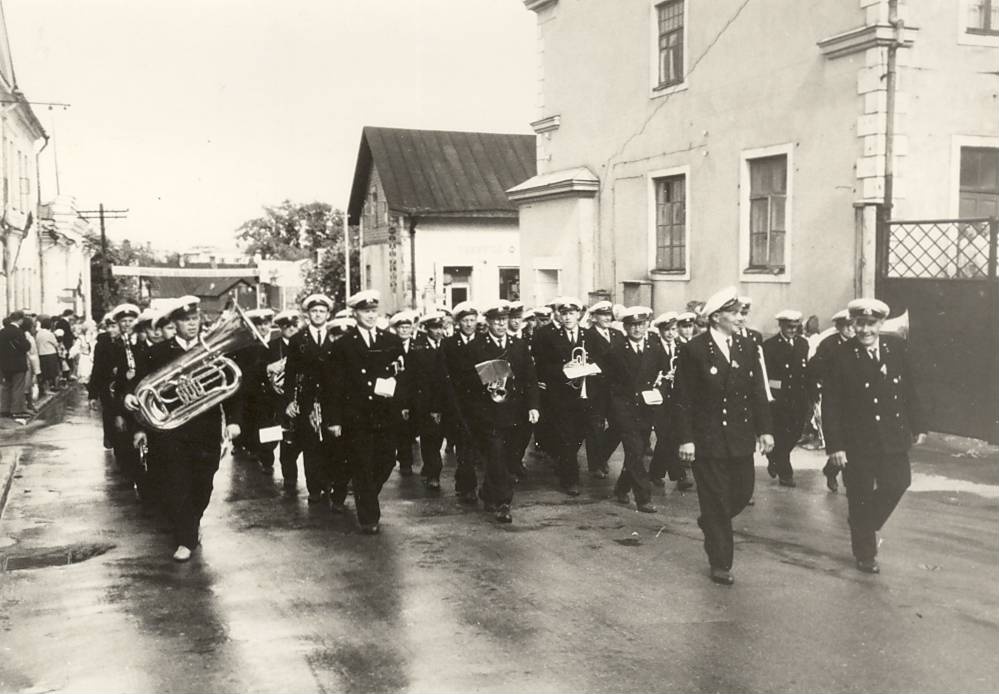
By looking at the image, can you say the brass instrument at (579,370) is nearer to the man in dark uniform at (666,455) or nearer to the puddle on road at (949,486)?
the man in dark uniform at (666,455)

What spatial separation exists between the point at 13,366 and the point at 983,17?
15.7m

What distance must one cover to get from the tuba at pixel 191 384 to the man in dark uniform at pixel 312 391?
1058 millimetres

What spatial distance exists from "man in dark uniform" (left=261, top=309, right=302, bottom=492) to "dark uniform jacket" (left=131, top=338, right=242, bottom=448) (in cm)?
266

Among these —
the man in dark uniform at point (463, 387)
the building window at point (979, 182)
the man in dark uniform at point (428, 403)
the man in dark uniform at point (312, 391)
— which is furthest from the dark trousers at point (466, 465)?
the building window at point (979, 182)

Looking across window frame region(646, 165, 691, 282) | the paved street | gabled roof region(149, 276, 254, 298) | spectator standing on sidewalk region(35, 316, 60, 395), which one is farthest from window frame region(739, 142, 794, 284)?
gabled roof region(149, 276, 254, 298)

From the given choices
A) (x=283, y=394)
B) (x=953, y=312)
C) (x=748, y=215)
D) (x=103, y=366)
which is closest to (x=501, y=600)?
(x=283, y=394)

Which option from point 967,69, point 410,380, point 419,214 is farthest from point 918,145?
point 419,214

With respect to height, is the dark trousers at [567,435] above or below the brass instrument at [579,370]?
below

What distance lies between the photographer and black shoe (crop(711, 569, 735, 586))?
6820mm

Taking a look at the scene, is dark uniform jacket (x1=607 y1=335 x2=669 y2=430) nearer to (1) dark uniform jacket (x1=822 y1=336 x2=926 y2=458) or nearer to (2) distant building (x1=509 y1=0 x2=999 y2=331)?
(1) dark uniform jacket (x1=822 y1=336 x2=926 y2=458)

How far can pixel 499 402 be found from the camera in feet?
30.0

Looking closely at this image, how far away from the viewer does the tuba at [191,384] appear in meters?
7.91

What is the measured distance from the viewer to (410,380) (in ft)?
36.2

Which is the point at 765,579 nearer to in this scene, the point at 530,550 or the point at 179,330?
the point at 530,550
